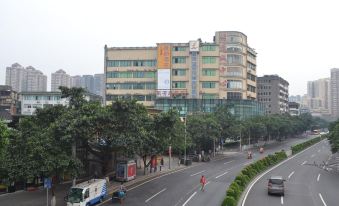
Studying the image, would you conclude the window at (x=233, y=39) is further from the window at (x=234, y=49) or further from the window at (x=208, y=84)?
the window at (x=208, y=84)

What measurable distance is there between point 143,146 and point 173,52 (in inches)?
3089

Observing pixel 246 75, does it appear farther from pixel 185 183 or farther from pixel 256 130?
pixel 185 183

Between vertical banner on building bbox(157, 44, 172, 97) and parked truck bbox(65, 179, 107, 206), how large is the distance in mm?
84820

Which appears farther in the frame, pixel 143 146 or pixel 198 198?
pixel 143 146

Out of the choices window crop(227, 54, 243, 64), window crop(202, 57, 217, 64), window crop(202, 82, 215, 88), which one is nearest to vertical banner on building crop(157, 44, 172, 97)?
window crop(202, 57, 217, 64)

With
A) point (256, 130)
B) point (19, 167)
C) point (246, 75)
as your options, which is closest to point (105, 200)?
point (19, 167)

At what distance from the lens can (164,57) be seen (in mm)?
122438

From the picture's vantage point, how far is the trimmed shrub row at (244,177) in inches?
1334

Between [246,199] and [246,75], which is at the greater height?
[246,75]

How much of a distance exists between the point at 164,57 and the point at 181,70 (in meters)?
6.93

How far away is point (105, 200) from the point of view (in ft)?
127

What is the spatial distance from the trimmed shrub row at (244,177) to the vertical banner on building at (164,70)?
4932 centimetres

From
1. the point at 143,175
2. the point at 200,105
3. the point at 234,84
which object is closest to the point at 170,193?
the point at 143,175

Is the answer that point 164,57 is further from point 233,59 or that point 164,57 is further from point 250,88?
point 250,88
